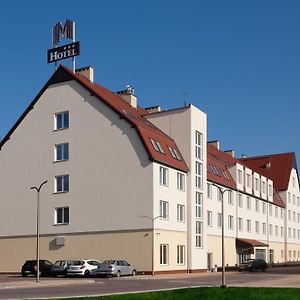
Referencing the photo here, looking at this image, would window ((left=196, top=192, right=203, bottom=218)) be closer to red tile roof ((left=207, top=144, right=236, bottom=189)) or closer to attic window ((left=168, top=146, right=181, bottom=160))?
red tile roof ((left=207, top=144, right=236, bottom=189))

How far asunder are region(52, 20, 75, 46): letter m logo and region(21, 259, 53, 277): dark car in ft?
69.8

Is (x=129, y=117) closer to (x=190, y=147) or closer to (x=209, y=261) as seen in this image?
(x=190, y=147)

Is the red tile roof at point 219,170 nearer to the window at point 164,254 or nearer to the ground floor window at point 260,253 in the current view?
the ground floor window at point 260,253

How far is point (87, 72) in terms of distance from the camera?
2281 inches

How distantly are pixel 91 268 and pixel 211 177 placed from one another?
65.1 feet

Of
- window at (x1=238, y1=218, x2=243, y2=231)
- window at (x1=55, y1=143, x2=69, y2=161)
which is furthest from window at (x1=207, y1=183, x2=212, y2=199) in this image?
window at (x1=55, y1=143, x2=69, y2=161)

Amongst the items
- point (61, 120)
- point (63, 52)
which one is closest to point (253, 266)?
point (61, 120)

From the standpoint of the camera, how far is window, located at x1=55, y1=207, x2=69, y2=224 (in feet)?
172

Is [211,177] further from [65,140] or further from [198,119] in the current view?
[65,140]

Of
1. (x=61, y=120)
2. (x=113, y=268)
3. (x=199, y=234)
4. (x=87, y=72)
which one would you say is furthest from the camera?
(x=87, y=72)

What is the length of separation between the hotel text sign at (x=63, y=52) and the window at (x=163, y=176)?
1415 centimetres

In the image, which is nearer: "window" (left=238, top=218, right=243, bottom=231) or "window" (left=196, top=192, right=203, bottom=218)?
"window" (left=196, top=192, right=203, bottom=218)

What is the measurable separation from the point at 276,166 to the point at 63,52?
52.1 meters

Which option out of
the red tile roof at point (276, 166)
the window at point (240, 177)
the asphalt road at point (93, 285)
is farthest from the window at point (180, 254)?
the red tile roof at point (276, 166)
